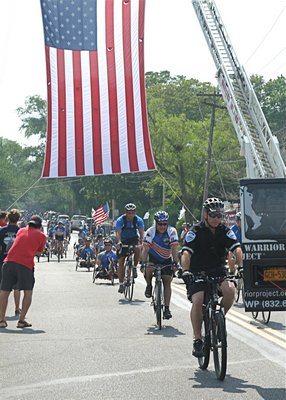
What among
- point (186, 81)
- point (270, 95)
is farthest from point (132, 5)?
point (270, 95)

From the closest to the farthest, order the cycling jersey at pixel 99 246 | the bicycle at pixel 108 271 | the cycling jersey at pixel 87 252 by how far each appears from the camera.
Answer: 1. the bicycle at pixel 108 271
2. the cycling jersey at pixel 99 246
3. the cycling jersey at pixel 87 252

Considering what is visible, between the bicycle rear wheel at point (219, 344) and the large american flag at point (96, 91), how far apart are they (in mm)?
15161

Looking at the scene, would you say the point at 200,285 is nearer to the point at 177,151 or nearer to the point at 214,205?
the point at 214,205

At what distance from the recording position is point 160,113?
7100 centimetres

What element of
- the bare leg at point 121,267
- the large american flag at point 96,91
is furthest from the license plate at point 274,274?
the large american flag at point 96,91

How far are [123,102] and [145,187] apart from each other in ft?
203

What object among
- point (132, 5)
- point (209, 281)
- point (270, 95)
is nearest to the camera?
point (209, 281)

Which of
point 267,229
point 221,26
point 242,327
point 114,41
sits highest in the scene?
point 221,26

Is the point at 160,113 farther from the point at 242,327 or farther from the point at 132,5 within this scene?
the point at 242,327

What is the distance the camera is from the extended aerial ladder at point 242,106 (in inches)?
1474

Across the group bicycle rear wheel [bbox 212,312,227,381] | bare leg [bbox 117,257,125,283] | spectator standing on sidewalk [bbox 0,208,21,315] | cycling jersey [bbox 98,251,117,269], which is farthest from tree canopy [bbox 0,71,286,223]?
bicycle rear wheel [bbox 212,312,227,381]

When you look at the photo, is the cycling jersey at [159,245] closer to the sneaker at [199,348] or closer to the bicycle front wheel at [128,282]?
the bicycle front wheel at [128,282]

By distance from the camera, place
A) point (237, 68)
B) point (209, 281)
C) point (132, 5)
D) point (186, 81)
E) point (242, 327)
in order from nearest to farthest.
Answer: point (209, 281) → point (242, 327) → point (132, 5) → point (237, 68) → point (186, 81)

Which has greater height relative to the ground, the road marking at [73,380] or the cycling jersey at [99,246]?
the cycling jersey at [99,246]
